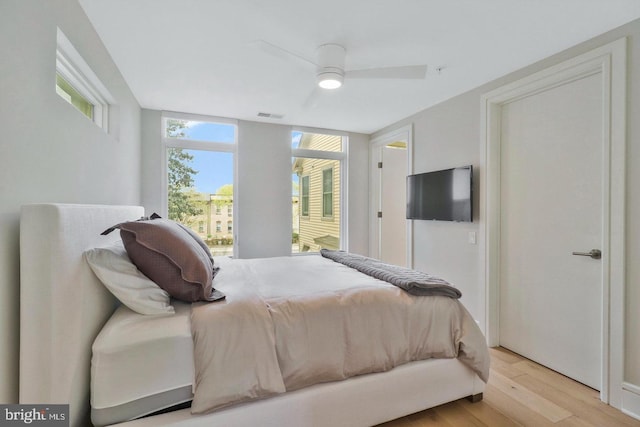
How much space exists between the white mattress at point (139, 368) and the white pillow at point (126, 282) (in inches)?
2.7

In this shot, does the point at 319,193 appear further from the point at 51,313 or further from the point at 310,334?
the point at 51,313

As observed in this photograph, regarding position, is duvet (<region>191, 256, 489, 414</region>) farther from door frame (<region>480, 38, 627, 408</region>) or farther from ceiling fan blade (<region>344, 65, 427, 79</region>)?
ceiling fan blade (<region>344, 65, 427, 79</region>)

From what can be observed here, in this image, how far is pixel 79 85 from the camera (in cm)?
192

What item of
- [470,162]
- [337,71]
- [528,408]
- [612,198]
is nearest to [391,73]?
[337,71]

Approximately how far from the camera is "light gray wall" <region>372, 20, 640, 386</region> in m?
1.79

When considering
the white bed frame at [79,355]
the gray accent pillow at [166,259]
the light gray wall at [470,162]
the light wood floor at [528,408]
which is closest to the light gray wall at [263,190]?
the light gray wall at [470,162]

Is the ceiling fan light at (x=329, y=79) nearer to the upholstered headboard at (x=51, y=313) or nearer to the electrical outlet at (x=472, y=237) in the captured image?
the upholstered headboard at (x=51, y=313)

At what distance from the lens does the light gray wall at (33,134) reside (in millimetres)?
1070

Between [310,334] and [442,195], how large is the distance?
234 cm

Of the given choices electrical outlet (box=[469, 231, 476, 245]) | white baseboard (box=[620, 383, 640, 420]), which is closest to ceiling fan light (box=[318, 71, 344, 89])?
electrical outlet (box=[469, 231, 476, 245])

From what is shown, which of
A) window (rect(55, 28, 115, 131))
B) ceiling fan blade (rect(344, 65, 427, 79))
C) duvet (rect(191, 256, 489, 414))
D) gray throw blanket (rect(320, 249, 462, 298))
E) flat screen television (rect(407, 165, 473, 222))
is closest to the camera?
duvet (rect(191, 256, 489, 414))

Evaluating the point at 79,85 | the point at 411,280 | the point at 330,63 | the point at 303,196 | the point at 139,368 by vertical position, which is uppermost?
the point at 330,63

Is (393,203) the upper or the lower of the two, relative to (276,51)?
lower

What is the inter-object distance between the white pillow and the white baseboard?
9.06 feet
